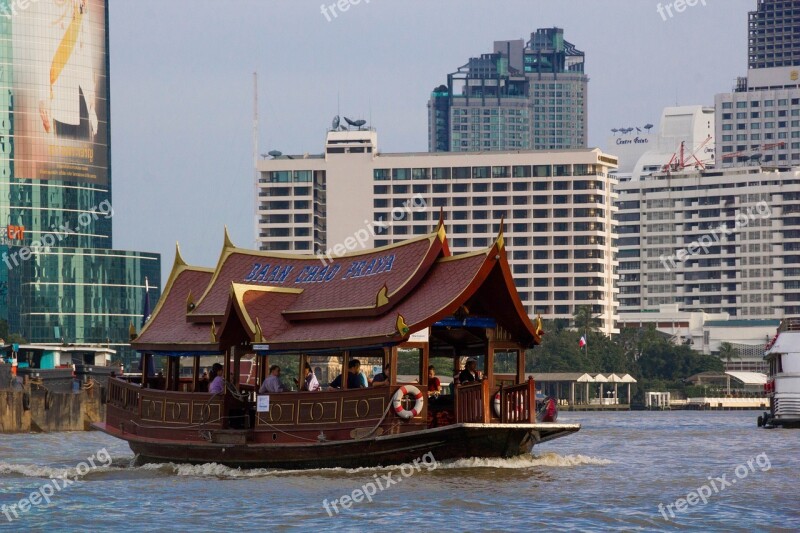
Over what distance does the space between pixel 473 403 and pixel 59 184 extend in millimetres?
123686

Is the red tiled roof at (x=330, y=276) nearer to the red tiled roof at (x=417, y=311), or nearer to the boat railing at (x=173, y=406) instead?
the red tiled roof at (x=417, y=311)

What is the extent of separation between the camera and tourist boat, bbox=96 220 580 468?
28391 mm

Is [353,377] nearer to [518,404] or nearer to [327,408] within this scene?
[327,408]

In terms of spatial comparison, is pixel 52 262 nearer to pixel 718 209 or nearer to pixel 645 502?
pixel 718 209

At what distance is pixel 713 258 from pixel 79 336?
84.4 meters

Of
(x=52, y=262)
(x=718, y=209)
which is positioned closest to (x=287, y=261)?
(x=52, y=262)

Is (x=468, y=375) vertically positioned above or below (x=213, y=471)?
above

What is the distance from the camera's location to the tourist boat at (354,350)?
93.1 feet

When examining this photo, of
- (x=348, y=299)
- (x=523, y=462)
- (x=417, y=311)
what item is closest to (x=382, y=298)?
(x=417, y=311)

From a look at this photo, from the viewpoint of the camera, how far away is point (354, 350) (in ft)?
97.4

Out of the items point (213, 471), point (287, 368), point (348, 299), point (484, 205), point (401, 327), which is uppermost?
point (484, 205)

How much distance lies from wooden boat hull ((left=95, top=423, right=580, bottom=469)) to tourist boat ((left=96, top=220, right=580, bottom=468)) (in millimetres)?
25

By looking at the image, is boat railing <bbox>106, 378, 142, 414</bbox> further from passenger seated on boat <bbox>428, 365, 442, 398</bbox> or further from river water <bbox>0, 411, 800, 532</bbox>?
passenger seated on boat <bbox>428, 365, 442, 398</bbox>

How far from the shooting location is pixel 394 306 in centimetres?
2906
